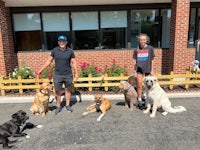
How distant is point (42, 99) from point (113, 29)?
4.73 metres

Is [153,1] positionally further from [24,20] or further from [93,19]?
[24,20]

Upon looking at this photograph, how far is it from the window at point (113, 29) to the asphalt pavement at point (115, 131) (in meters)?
3.73

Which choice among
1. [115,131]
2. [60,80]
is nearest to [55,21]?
[60,80]

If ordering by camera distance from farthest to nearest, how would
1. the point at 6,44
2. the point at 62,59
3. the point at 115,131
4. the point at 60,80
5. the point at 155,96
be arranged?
the point at 6,44 < the point at 60,80 < the point at 62,59 < the point at 155,96 < the point at 115,131

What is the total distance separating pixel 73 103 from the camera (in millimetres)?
5578

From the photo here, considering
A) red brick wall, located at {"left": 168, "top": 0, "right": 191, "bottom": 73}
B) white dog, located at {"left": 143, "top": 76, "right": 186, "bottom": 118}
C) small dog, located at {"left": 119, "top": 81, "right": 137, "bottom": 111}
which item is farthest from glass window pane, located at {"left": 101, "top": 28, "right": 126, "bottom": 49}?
white dog, located at {"left": 143, "top": 76, "right": 186, "bottom": 118}

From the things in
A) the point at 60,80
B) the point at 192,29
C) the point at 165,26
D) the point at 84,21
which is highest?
the point at 84,21

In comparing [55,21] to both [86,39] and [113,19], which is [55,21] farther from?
[113,19]

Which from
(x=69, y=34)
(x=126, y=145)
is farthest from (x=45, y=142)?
(x=69, y=34)

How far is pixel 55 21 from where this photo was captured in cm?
788

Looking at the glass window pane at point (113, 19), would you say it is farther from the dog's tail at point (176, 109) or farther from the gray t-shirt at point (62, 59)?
the dog's tail at point (176, 109)

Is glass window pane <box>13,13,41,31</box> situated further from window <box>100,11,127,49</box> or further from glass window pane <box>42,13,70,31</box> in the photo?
window <box>100,11,127,49</box>

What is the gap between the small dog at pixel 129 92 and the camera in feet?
15.1

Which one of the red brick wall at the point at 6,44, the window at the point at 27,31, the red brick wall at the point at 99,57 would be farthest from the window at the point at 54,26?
the red brick wall at the point at 6,44
